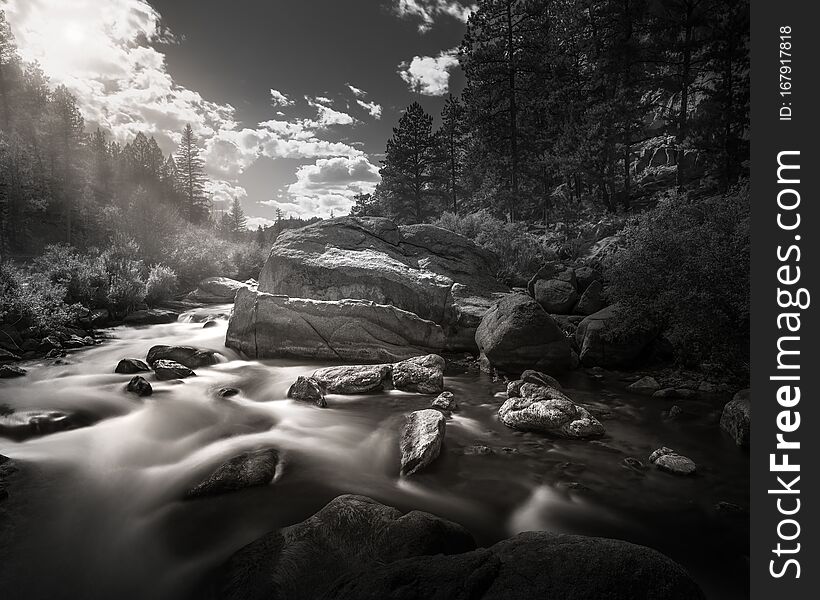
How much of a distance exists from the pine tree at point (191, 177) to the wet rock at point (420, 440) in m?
73.1

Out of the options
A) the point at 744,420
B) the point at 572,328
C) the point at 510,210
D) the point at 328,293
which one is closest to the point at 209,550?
the point at 744,420

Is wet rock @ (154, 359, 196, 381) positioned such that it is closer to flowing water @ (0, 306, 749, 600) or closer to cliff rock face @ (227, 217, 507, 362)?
flowing water @ (0, 306, 749, 600)

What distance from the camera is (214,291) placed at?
69.8 ft

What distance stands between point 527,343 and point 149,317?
46.6ft

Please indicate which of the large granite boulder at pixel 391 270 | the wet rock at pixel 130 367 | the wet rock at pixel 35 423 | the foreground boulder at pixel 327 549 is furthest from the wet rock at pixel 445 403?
the wet rock at pixel 130 367

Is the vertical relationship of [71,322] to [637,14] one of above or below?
below

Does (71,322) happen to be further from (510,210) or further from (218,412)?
(510,210)

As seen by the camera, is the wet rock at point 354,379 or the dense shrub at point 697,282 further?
the wet rock at point 354,379

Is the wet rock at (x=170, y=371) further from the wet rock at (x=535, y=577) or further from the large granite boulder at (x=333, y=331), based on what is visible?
the wet rock at (x=535, y=577)

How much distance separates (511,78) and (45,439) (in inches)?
979

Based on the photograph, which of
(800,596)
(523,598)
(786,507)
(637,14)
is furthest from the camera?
(637,14)

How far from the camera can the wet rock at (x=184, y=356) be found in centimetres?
910

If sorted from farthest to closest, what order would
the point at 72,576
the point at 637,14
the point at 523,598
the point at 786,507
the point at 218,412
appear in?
the point at 637,14
the point at 218,412
the point at 72,576
the point at 786,507
the point at 523,598

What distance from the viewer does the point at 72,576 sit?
3.11 meters
